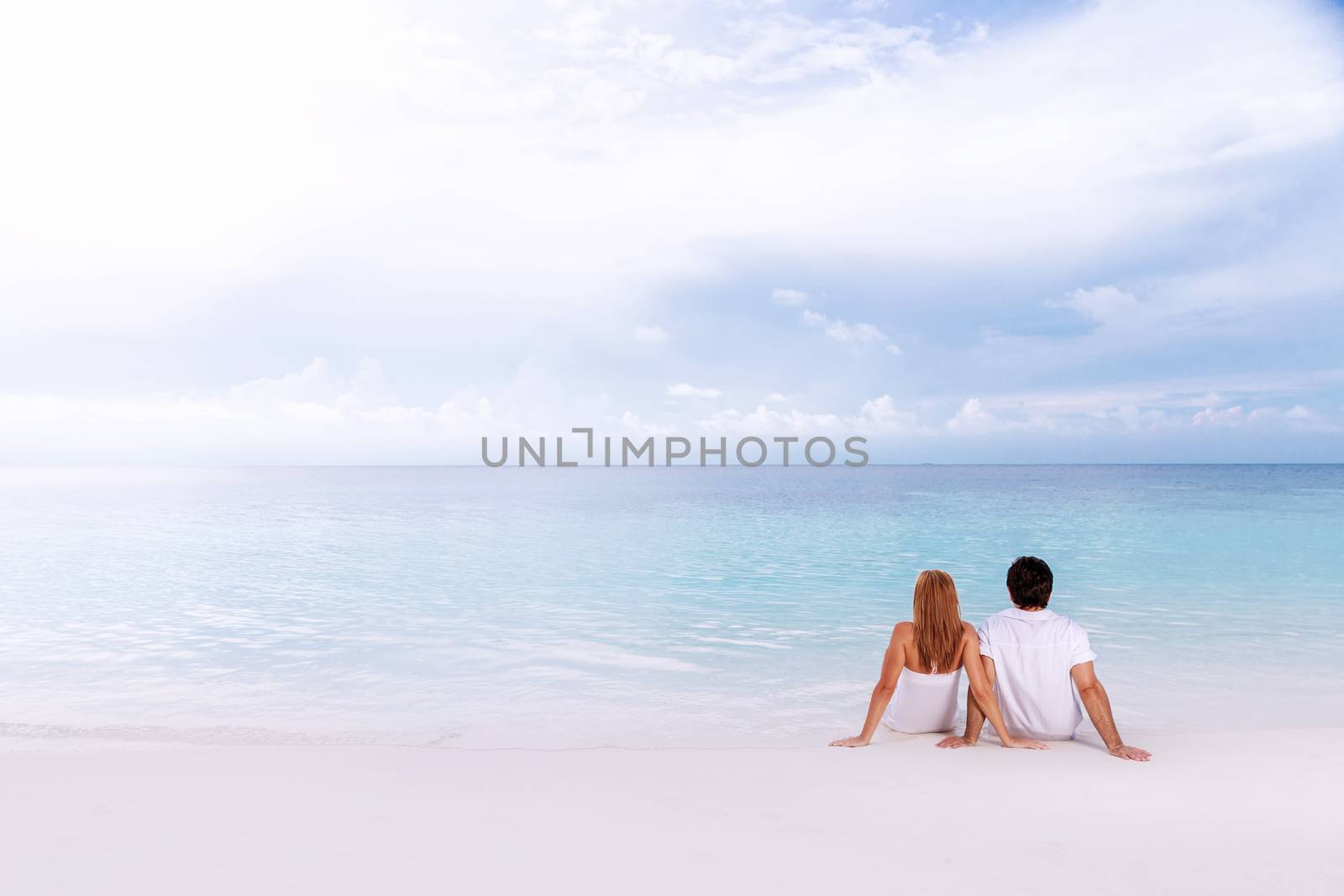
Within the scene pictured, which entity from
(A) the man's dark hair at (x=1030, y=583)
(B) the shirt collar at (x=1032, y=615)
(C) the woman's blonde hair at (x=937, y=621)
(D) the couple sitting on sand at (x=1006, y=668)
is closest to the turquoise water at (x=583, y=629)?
(D) the couple sitting on sand at (x=1006, y=668)

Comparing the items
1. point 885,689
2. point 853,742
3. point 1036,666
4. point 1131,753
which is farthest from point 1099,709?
point 853,742

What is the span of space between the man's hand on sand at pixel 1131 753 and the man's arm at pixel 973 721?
0.77 meters

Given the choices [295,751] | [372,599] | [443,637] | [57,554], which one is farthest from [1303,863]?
[57,554]

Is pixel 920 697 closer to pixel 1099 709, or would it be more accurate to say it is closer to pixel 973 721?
pixel 973 721

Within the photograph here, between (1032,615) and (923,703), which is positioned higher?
(1032,615)

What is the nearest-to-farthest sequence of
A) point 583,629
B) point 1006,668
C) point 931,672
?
point 1006,668
point 931,672
point 583,629

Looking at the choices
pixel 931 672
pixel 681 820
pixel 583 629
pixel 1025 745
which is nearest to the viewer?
pixel 681 820

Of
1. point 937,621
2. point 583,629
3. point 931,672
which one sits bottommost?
point 583,629

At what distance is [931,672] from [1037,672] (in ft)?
2.13

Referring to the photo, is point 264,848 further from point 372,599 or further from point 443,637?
point 372,599

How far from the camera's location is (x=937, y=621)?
17.2ft

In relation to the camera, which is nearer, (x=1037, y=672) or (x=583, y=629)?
(x=1037, y=672)

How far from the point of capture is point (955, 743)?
5293 millimetres

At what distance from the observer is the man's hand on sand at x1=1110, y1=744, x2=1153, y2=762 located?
504 centimetres
